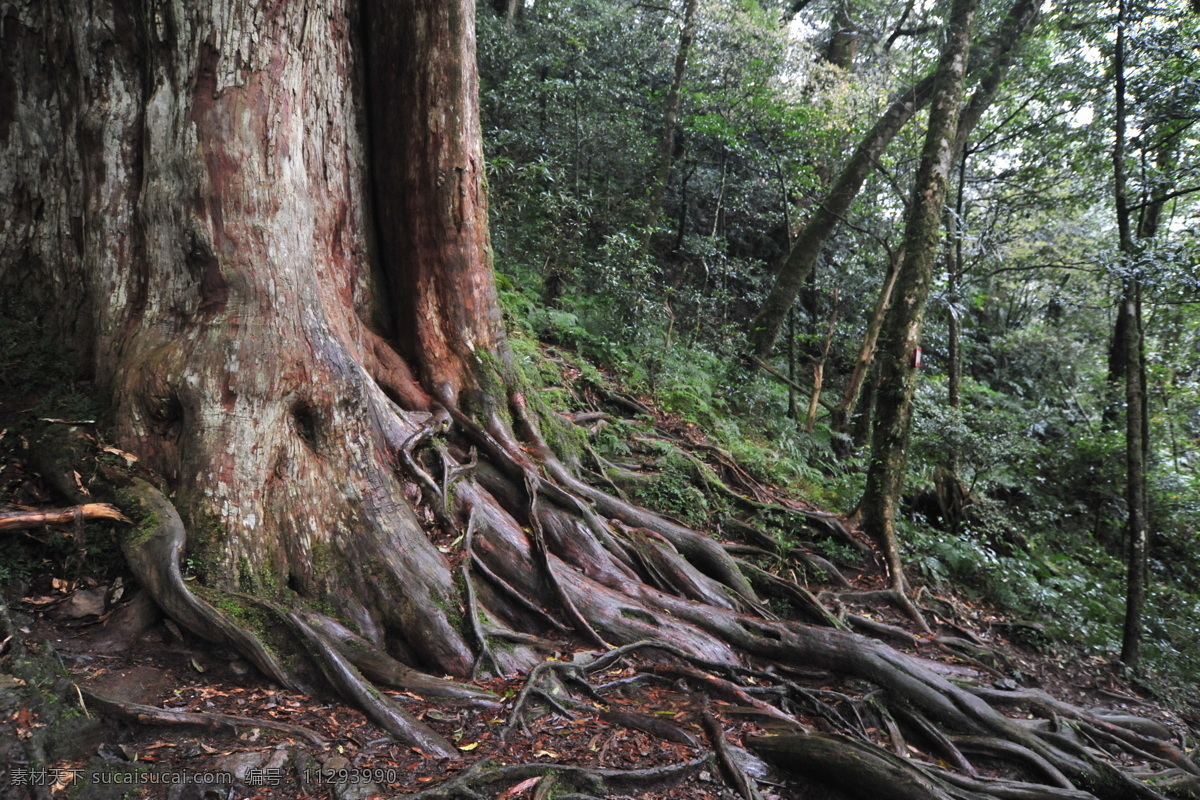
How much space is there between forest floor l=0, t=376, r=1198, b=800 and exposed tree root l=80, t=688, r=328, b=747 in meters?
0.01

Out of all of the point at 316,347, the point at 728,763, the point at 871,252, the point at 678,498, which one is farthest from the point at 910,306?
the point at 871,252

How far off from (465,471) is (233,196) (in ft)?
7.59

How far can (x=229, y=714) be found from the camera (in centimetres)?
313

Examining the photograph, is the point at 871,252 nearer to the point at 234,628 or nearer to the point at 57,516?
the point at 234,628

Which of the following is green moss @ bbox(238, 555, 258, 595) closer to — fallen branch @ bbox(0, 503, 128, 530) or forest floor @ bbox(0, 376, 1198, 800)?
forest floor @ bbox(0, 376, 1198, 800)

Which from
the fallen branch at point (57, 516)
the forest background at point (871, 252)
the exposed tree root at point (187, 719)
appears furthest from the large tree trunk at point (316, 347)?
the forest background at point (871, 252)

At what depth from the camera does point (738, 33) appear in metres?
13.7

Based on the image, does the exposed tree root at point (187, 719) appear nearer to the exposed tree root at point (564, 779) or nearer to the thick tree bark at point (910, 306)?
the exposed tree root at point (564, 779)

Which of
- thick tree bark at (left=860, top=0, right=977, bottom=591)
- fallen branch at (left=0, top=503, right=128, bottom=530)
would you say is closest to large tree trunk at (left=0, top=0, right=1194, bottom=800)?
fallen branch at (left=0, top=503, right=128, bottom=530)

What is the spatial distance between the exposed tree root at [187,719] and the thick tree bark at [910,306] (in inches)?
238

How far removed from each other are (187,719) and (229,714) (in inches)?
7.5

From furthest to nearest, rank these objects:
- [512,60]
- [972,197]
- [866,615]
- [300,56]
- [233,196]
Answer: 1. [972,197]
2. [512,60]
3. [866,615]
4. [300,56]
5. [233,196]

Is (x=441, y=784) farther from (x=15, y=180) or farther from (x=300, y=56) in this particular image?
(x=15, y=180)

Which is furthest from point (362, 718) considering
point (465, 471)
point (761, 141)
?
point (761, 141)
